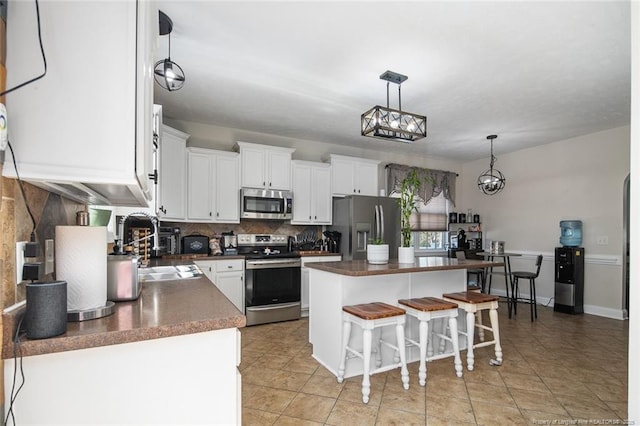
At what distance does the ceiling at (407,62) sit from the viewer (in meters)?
2.21

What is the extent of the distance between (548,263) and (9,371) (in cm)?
658

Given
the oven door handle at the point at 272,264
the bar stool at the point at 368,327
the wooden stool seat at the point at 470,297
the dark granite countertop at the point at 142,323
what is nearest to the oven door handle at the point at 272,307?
the oven door handle at the point at 272,264

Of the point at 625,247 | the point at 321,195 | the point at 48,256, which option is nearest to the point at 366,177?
the point at 321,195

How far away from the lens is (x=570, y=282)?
4883 millimetres

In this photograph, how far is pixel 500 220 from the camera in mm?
6246

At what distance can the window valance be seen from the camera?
238 inches

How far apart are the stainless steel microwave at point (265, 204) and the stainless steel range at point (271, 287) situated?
57 centimetres

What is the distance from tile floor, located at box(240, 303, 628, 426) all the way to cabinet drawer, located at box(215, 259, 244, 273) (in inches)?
36.7

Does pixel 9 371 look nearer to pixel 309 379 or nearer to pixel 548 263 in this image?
pixel 309 379

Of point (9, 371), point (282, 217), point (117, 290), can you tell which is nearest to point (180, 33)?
point (117, 290)

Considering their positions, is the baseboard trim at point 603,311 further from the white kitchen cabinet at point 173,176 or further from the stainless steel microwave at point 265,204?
the white kitchen cabinet at point 173,176

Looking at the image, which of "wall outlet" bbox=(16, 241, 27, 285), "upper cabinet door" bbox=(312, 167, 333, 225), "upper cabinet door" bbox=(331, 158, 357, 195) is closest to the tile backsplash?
"wall outlet" bbox=(16, 241, 27, 285)

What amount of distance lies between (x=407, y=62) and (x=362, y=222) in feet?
8.41

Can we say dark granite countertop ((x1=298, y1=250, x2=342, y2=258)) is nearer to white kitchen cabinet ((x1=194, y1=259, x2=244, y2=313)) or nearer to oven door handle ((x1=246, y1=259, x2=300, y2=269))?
oven door handle ((x1=246, y1=259, x2=300, y2=269))
